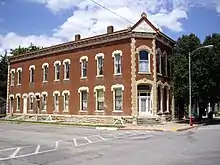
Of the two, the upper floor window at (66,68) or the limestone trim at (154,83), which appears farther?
the upper floor window at (66,68)

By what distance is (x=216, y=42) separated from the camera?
33562mm

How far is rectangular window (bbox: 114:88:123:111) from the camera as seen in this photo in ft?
109

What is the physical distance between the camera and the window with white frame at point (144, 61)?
3294cm

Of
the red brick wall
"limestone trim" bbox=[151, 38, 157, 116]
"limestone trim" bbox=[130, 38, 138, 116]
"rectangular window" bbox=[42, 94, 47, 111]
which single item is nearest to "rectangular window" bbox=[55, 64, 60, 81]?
the red brick wall

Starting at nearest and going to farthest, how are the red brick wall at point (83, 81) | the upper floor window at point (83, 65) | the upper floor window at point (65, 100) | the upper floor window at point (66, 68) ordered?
the red brick wall at point (83, 81), the upper floor window at point (83, 65), the upper floor window at point (65, 100), the upper floor window at point (66, 68)

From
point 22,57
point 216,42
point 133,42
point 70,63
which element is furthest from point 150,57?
point 22,57

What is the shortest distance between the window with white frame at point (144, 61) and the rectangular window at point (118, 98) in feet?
10.5

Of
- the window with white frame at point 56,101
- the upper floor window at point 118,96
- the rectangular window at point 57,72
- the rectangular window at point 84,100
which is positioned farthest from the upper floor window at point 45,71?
the upper floor window at point 118,96

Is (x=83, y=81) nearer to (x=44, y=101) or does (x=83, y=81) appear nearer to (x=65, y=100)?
(x=65, y=100)

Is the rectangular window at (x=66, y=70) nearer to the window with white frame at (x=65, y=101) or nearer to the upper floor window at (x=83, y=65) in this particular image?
the window with white frame at (x=65, y=101)

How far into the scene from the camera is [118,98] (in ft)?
110

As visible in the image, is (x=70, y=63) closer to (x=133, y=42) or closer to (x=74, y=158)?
(x=133, y=42)

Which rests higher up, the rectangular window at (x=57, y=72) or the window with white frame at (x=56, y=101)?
the rectangular window at (x=57, y=72)

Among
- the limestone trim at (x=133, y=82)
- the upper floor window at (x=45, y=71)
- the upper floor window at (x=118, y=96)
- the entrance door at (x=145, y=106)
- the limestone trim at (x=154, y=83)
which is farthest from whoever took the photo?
the upper floor window at (x=45, y=71)
